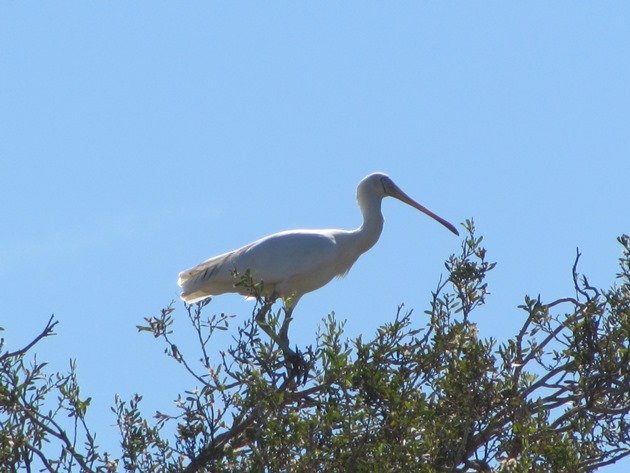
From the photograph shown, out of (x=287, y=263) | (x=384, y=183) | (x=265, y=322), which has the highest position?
(x=384, y=183)

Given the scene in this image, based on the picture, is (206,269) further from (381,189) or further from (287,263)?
(381,189)

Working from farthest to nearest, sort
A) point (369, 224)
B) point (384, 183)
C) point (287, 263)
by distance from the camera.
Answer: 1. point (384, 183)
2. point (369, 224)
3. point (287, 263)

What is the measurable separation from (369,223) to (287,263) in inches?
46.8

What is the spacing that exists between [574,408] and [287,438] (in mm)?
2060

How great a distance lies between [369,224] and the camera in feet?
42.7

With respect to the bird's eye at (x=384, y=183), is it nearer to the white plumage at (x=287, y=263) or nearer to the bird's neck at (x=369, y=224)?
the bird's neck at (x=369, y=224)

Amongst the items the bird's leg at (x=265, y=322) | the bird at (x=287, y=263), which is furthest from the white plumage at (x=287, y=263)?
the bird's leg at (x=265, y=322)

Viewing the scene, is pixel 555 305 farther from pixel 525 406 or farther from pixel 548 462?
pixel 548 462

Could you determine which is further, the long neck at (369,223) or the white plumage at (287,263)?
the long neck at (369,223)

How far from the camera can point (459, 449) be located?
732 cm

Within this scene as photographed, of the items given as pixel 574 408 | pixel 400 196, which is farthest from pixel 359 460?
pixel 400 196

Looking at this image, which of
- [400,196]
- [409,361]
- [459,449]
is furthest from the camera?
[400,196]

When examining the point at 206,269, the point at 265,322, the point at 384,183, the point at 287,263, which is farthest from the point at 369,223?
the point at 265,322

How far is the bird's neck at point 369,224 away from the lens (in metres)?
12.9
